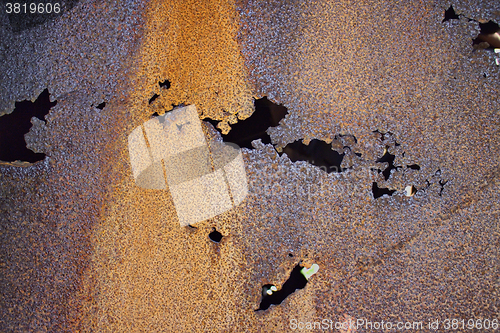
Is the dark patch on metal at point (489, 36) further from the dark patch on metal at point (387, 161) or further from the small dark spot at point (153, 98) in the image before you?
the small dark spot at point (153, 98)

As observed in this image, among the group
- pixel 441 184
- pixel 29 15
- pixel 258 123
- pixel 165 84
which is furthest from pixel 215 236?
pixel 29 15

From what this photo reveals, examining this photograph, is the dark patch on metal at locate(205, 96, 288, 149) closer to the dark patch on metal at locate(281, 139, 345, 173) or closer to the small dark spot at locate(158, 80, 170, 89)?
the dark patch on metal at locate(281, 139, 345, 173)

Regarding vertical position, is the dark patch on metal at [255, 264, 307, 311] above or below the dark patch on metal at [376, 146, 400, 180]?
below

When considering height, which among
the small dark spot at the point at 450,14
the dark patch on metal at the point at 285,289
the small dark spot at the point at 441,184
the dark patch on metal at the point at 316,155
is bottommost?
the dark patch on metal at the point at 285,289

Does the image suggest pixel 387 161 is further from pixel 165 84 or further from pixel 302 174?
pixel 165 84

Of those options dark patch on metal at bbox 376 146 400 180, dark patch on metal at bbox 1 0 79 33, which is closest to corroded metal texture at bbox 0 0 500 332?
dark patch on metal at bbox 376 146 400 180

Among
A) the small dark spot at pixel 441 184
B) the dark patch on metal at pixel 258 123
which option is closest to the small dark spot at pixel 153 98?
the dark patch on metal at pixel 258 123
